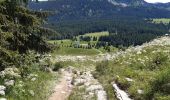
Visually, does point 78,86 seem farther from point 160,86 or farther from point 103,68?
point 160,86

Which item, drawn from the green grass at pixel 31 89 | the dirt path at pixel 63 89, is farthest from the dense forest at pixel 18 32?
the dirt path at pixel 63 89

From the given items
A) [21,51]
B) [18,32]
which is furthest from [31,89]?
[21,51]

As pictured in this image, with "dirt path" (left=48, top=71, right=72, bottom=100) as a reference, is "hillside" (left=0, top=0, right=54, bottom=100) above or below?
above

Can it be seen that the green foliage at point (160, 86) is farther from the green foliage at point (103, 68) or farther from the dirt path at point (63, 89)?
the green foliage at point (103, 68)

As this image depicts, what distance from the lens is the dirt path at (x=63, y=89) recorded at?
2131 centimetres

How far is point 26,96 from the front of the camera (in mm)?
18484

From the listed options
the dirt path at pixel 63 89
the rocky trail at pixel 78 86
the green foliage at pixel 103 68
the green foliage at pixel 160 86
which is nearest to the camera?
the green foliage at pixel 160 86

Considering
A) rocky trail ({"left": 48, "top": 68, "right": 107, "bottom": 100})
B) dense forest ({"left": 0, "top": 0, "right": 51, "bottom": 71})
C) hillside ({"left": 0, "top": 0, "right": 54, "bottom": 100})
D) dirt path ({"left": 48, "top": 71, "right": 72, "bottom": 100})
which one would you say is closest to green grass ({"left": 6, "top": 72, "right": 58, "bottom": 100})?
hillside ({"left": 0, "top": 0, "right": 54, "bottom": 100})

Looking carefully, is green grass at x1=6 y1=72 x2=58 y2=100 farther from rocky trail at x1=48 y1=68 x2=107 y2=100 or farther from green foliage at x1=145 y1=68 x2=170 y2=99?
green foliage at x1=145 y1=68 x2=170 y2=99

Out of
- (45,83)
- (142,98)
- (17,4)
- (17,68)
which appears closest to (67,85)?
(45,83)

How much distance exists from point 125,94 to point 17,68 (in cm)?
678

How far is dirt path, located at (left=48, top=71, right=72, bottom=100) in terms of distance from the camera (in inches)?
839

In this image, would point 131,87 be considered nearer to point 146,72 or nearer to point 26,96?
point 146,72

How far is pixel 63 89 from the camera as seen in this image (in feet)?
77.8
